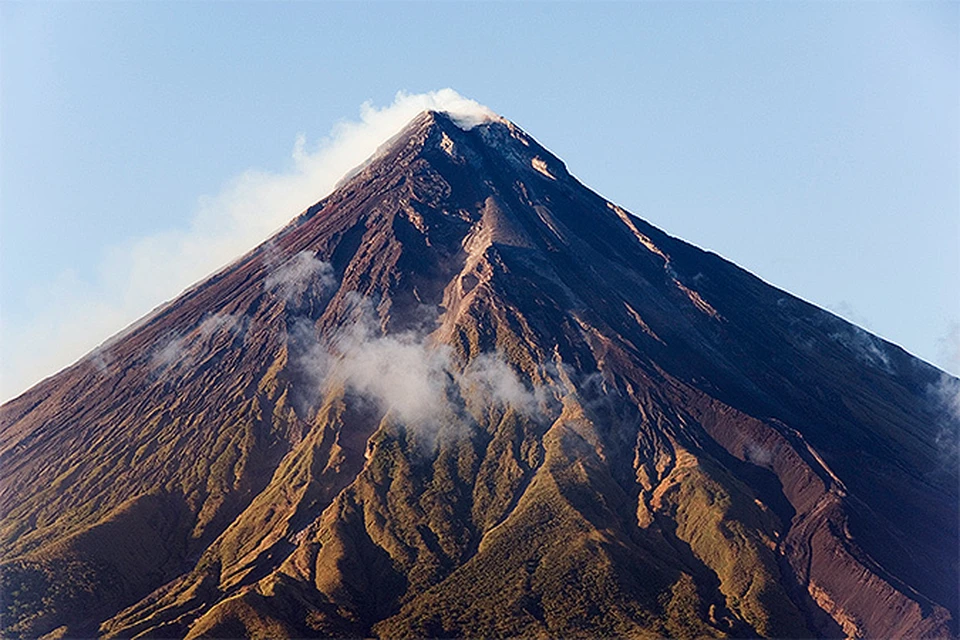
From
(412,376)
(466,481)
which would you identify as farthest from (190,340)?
(466,481)

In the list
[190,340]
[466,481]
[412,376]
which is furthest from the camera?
[190,340]

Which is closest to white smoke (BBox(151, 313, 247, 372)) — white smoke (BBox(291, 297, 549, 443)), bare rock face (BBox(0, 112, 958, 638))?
bare rock face (BBox(0, 112, 958, 638))

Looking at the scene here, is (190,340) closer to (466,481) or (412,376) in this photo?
(412,376)

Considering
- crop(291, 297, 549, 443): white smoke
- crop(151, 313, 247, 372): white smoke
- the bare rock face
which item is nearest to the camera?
the bare rock face

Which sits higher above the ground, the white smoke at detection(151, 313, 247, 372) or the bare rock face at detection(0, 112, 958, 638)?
the white smoke at detection(151, 313, 247, 372)

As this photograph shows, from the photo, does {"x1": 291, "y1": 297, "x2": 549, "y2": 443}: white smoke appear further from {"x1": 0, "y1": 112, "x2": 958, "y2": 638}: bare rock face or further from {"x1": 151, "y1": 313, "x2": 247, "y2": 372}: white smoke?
{"x1": 151, "y1": 313, "x2": 247, "y2": 372}: white smoke

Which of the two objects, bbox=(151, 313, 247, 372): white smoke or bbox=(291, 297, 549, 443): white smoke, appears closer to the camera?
bbox=(291, 297, 549, 443): white smoke

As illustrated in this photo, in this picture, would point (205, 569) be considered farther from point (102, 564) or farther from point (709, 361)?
point (709, 361)

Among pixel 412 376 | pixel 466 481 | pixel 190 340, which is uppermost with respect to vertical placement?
pixel 190 340

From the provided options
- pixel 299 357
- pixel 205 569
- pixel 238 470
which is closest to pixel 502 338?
pixel 299 357
